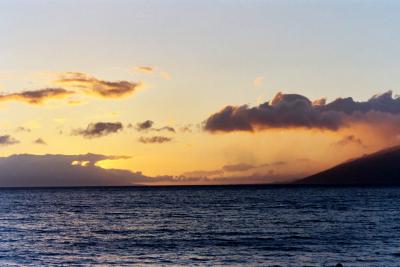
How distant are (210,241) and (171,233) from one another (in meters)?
9.95

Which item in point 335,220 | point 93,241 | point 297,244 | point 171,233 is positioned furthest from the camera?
point 335,220

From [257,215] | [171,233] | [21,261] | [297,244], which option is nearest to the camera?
[21,261]

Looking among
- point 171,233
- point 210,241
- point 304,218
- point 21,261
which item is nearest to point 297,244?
point 210,241

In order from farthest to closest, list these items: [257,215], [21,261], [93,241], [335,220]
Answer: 1. [257,215]
2. [335,220]
3. [93,241]
4. [21,261]

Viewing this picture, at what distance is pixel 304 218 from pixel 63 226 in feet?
108

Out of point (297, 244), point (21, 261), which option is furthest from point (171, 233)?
point (21, 261)

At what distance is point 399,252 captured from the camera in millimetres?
51812

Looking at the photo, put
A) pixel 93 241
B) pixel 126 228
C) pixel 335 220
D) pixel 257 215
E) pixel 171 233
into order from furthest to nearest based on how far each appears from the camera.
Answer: pixel 257 215 < pixel 335 220 < pixel 126 228 < pixel 171 233 < pixel 93 241

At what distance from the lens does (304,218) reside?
90562 mm

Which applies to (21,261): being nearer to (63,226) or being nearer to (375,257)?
(375,257)

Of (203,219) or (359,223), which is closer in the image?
(359,223)

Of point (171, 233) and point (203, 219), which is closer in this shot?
point (171, 233)

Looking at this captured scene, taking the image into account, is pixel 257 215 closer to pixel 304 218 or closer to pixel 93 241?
pixel 304 218

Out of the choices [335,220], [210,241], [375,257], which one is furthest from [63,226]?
[375,257]
